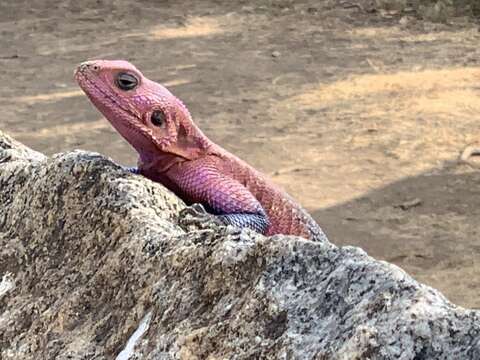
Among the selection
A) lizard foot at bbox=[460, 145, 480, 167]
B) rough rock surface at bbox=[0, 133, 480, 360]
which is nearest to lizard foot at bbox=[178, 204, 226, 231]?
rough rock surface at bbox=[0, 133, 480, 360]

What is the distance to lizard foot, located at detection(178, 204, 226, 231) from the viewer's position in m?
2.11

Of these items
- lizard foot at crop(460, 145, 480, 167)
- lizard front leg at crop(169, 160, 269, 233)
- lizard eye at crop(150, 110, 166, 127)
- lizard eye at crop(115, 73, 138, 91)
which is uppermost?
lizard eye at crop(115, 73, 138, 91)

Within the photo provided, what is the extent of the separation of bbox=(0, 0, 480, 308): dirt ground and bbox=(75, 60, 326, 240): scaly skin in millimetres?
2324

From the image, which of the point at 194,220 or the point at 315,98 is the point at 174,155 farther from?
the point at 315,98

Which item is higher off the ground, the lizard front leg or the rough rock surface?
the rough rock surface

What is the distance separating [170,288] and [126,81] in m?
1.18

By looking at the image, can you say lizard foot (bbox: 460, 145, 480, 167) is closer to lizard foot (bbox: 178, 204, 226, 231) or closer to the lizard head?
the lizard head

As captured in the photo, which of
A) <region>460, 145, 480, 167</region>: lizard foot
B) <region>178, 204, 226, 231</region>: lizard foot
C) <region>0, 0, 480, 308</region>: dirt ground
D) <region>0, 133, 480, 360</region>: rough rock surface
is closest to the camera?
<region>0, 133, 480, 360</region>: rough rock surface

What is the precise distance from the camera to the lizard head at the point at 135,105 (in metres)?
2.89

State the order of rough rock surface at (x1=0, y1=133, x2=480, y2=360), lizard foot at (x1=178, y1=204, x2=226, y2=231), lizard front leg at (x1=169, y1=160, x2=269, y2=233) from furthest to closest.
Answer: lizard front leg at (x1=169, y1=160, x2=269, y2=233) → lizard foot at (x1=178, y1=204, x2=226, y2=231) → rough rock surface at (x1=0, y1=133, x2=480, y2=360)

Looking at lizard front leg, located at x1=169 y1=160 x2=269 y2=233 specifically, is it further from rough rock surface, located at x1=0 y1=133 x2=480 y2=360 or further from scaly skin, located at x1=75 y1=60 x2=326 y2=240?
rough rock surface, located at x1=0 y1=133 x2=480 y2=360

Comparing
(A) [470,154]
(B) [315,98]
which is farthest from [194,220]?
(B) [315,98]

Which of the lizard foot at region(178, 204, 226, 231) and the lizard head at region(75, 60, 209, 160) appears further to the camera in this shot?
the lizard head at region(75, 60, 209, 160)

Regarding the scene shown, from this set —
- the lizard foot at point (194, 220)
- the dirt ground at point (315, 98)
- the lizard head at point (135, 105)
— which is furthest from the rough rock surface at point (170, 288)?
the dirt ground at point (315, 98)
